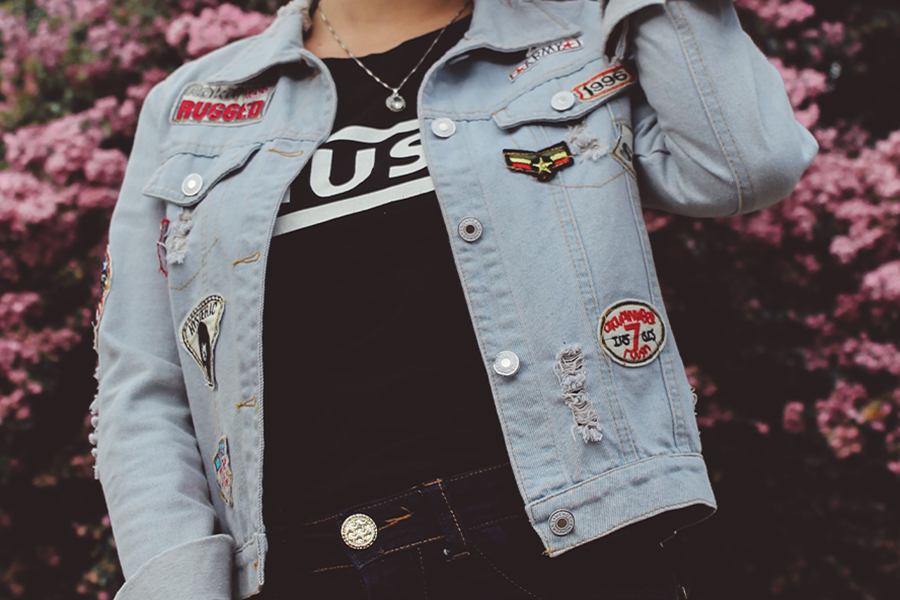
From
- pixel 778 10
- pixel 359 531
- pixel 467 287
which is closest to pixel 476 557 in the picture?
pixel 359 531

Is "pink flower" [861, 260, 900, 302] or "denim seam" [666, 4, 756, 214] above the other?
"denim seam" [666, 4, 756, 214]

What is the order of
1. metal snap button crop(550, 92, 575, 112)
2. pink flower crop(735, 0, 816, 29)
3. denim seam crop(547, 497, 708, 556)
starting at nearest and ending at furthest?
denim seam crop(547, 497, 708, 556) < metal snap button crop(550, 92, 575, 112) < pink flower crop(735, 0, 816, 29)

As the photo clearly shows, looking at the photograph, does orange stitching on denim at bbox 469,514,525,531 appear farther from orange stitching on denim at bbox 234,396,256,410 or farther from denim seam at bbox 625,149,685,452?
orange stitching on denim at bbox 234,396,256,410

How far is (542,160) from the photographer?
123 centimetres

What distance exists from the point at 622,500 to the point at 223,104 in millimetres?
1108

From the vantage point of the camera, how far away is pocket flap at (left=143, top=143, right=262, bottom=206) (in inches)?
54.1

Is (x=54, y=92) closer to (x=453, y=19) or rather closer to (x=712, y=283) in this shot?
(x=453, y=19)

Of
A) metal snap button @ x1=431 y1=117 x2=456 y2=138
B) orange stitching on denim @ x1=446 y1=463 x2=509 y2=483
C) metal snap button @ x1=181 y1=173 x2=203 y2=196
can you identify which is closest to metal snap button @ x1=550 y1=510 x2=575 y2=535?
orange stitching on denim @ x1=446 y1=463 x2=509 y2=483

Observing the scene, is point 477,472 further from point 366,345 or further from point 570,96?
point 570,96

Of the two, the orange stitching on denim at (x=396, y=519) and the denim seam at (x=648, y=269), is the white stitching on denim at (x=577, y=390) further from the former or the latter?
the orange stitching on denim at (x=396, y=519)

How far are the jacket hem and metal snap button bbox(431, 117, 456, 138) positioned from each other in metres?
0.64

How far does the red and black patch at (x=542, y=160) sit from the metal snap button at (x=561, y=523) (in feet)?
1.79

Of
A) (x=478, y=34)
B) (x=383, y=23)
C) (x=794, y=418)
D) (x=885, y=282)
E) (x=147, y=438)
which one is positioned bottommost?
(x=794, y=418)

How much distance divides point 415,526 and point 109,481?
56 centimetres
